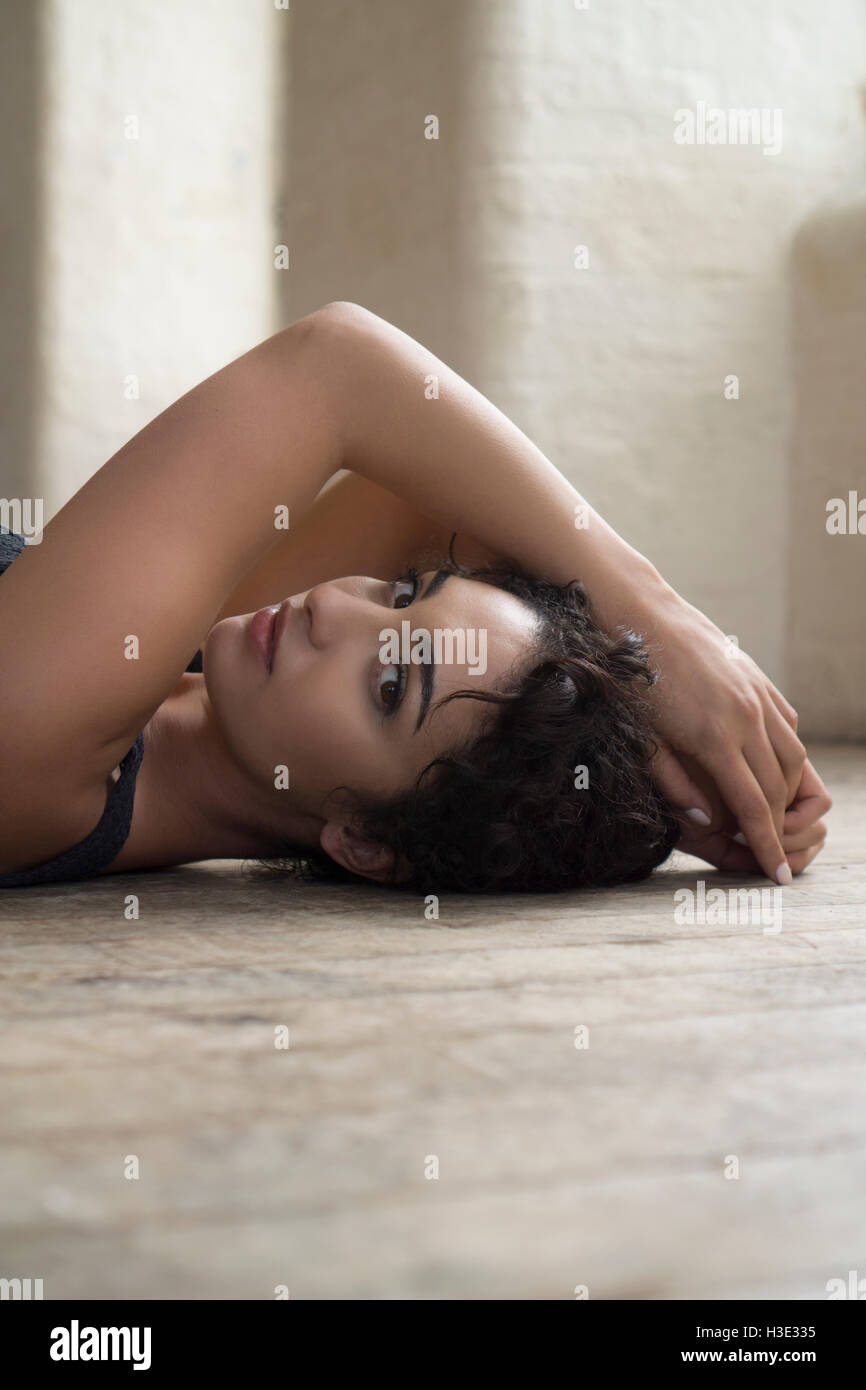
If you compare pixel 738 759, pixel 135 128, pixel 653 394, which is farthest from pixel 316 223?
pixel 738 759

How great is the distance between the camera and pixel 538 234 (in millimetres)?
4090

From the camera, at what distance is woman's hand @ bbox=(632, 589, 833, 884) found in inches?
52.2

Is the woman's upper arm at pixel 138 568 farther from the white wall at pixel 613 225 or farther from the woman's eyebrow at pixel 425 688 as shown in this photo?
the white wall at pixel 613 225

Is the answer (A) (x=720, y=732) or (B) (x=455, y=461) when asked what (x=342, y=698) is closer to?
(B) (x=455, y=461)

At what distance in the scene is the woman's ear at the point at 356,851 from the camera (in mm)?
1322

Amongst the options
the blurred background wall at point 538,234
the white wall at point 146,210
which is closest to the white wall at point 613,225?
the blurred background wall at point 538,234

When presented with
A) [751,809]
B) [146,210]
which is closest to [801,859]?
[751,809]

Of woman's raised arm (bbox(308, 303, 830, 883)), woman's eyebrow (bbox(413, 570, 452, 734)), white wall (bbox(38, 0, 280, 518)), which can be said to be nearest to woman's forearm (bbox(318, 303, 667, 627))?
woman's raised arm (bbox(308, 303, 830, 883))

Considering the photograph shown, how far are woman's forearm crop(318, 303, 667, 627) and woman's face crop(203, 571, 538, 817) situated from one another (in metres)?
0.11

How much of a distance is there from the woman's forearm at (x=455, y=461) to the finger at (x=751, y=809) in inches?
7.7

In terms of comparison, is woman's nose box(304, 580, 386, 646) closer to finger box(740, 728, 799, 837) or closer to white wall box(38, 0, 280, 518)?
finger box(740, 728, 799, 837)

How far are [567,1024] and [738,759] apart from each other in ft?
1.90

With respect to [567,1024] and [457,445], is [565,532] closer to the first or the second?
[457,445]

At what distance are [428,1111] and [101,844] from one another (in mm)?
752
